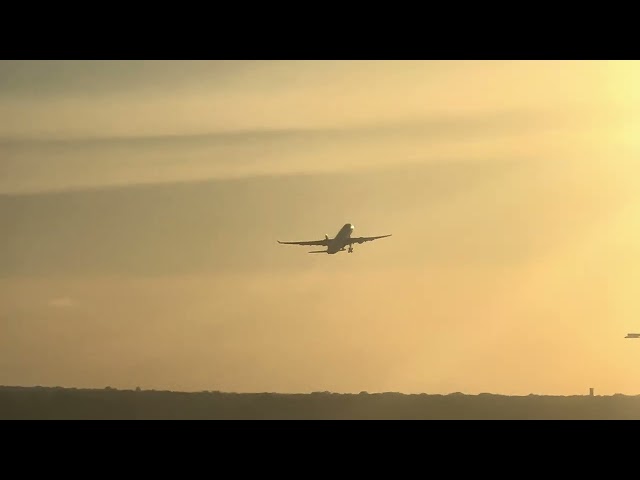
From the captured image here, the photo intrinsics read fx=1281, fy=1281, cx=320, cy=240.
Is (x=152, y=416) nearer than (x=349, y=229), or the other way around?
(x=349, y=229)
